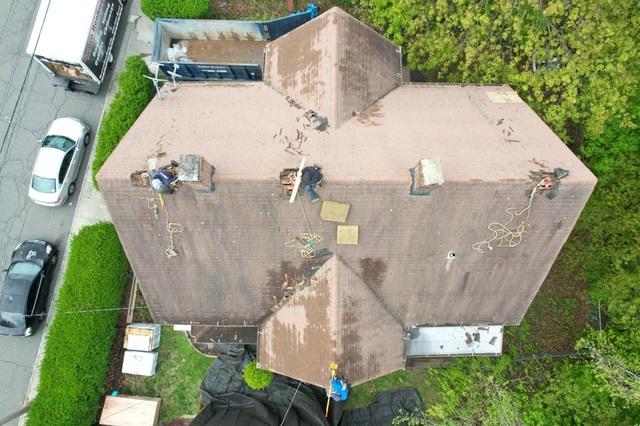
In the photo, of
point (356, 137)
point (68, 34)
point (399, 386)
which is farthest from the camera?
point (399, 386)

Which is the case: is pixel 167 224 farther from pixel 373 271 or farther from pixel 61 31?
pixel 61 31

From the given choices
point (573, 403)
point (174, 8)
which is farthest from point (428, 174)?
point (174, 8)

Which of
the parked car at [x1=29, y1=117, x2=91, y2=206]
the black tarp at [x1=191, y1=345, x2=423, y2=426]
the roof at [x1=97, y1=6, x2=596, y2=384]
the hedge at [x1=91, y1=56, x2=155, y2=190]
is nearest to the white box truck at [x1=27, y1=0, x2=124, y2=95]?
the hedge at [x1=91, y1=56, x2=155, y2=190]

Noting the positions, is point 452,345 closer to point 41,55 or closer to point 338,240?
point 338,240

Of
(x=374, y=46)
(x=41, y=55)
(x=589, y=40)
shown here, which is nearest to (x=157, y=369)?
(x=41, y=55)

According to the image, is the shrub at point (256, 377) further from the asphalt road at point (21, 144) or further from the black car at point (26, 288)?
the asphalt road at point (21, 144)

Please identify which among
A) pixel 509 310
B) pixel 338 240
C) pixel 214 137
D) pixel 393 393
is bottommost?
pixel 393 393
